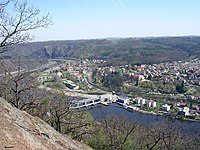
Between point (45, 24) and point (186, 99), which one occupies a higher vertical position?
point (45, 24)

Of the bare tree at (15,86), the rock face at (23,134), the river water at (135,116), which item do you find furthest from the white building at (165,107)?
the rock face at (23,134)

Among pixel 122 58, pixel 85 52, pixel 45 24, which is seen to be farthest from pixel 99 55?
pixel 45 24

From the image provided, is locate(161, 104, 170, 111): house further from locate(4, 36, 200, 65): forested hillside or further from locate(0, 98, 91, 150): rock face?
locate(4, 36, 200, 65): forested hillside

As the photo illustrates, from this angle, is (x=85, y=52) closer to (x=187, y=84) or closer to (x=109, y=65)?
(x=109, y=65)

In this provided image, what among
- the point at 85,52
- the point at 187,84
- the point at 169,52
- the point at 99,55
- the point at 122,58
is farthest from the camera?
the point at 85,52

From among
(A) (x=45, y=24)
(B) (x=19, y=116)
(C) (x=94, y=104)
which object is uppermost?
(A) (x=45, y=24)

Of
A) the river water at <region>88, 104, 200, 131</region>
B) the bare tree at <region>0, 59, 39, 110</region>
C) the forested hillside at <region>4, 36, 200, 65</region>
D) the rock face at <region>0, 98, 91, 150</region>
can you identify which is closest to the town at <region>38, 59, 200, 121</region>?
the river water at <region>88, 104, 200, 131</region>

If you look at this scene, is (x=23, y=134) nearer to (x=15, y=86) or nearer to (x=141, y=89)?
(x=15, y=86)
